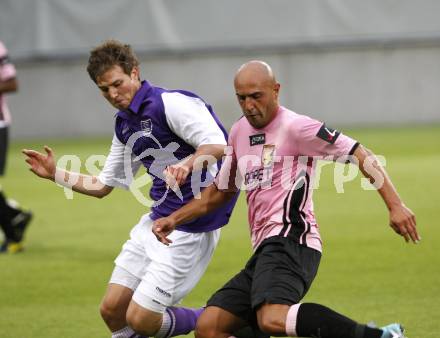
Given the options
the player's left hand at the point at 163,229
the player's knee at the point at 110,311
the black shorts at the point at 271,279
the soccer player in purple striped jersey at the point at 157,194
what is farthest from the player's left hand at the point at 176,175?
the player's knee at the point at 110,311

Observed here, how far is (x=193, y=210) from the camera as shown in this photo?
636cm

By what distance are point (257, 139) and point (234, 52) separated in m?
20.1

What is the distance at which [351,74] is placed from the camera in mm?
26078

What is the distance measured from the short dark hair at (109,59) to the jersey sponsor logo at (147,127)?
35 cm

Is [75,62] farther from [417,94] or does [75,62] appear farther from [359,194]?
[359,194]

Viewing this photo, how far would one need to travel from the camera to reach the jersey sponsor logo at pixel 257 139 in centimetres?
616

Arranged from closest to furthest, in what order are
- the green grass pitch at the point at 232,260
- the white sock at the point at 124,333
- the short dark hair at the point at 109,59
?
the short dark hair at the point at 109,59, the white sock at the point at 124,333, the green grass pitch at the point at 232,260

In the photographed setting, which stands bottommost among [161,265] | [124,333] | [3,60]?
[124,333]

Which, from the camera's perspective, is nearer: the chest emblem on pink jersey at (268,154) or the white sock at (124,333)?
the chest emblem on pink jersey at (268,154)

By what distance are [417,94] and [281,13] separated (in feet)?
13.2

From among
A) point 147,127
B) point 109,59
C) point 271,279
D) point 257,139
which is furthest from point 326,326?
point 109,59

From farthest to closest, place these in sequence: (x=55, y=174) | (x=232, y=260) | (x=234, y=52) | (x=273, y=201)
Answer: (x=234, y=52)
(x=232, y=260)
(x=55, y=174)
(x=273, y=201)

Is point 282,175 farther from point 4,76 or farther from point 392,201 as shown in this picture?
point 4,76

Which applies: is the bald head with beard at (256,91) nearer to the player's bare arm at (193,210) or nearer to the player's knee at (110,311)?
the player's bare arm at (193,210)
